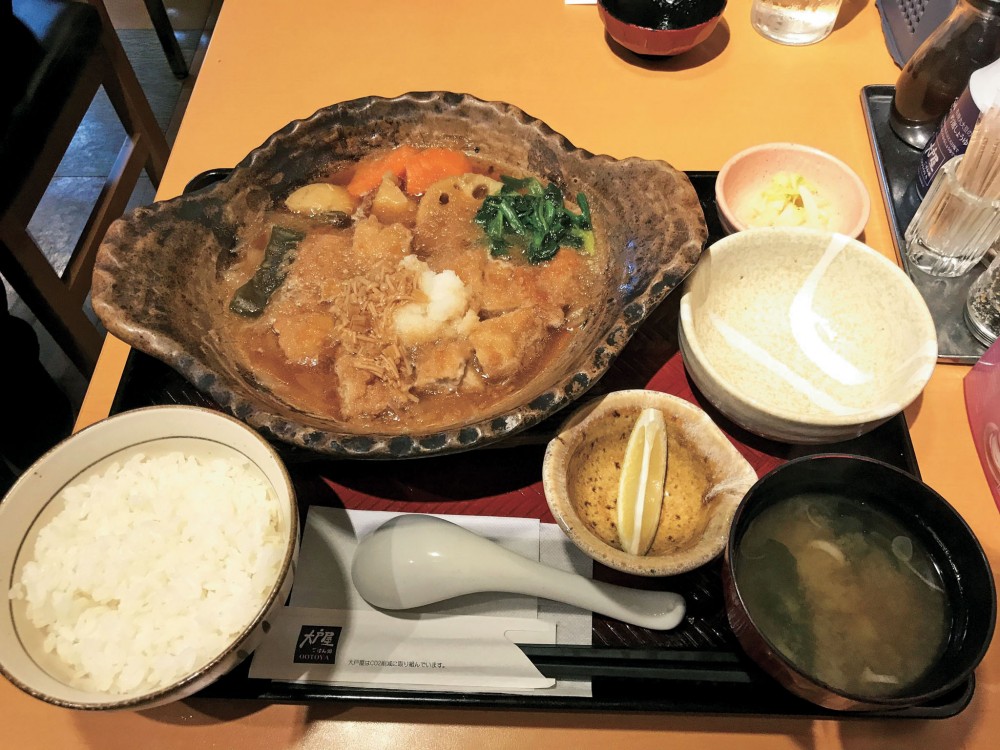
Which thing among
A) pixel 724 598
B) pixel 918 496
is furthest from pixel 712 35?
pixel 724 598

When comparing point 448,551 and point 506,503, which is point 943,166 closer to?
point 506,503

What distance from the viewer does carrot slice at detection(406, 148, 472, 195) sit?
217 centimetres

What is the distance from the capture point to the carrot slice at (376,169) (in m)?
2.17

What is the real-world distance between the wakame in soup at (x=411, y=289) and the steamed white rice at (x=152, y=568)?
1.14 ft

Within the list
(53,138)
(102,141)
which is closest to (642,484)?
(53,138)

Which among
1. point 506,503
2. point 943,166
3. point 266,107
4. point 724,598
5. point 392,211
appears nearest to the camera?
point 724,598

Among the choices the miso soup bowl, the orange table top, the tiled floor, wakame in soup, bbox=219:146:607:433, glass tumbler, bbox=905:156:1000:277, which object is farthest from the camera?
the tiled floor

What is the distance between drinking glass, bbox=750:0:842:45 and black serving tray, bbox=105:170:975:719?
1860 millimetres

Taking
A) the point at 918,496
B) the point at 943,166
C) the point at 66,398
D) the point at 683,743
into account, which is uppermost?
the point at 943,166

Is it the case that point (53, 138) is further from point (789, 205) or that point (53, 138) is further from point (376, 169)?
point (789, 205)

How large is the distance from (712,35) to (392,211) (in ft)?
5.70

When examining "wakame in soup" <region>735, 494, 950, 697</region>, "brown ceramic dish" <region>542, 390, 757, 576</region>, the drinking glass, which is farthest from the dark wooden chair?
the drinking glass

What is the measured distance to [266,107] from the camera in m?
2.73

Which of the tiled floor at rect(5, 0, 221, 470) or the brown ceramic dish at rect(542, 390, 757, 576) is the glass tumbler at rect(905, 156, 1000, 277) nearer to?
the brown ceramic dish at rect(542, 390, 757, 576)
